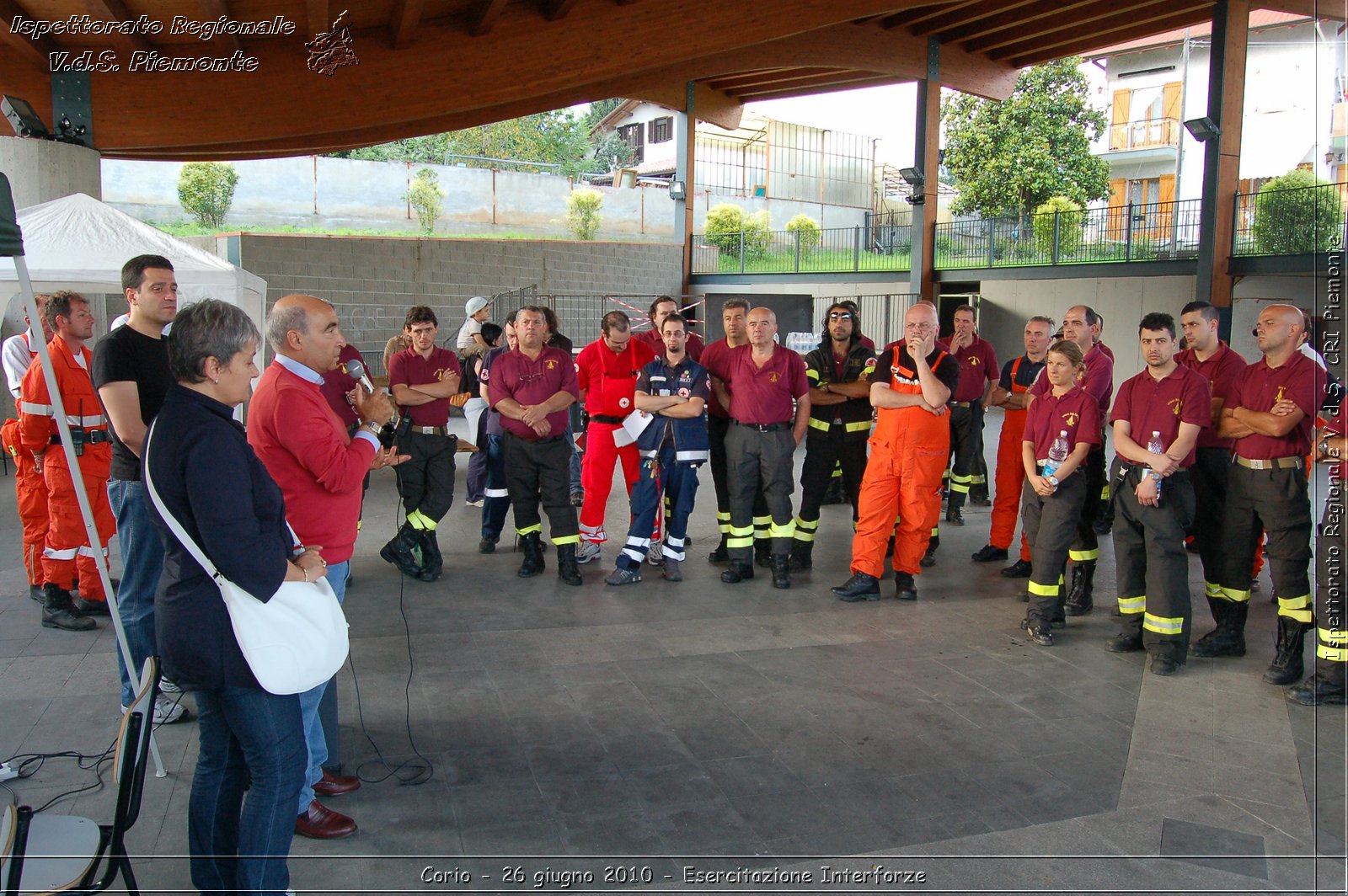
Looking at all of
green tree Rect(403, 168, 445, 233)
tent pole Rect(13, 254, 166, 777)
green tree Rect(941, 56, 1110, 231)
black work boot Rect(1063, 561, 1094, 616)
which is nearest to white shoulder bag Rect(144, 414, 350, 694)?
tent pole Rect(13, 254, 166, 777)

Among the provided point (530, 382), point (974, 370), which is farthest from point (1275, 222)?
point (530, 382)

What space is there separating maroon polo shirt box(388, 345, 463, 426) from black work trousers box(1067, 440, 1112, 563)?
163 inches

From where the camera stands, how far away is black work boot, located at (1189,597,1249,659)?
5246 mm

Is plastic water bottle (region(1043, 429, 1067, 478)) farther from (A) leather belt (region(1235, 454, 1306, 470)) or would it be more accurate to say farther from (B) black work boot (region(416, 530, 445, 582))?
(B) black work boot (region(416, 530, 445, 582))

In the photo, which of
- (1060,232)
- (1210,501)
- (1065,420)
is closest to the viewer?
(1210,501)

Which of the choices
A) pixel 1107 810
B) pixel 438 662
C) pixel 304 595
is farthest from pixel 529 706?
pixel 1107 810

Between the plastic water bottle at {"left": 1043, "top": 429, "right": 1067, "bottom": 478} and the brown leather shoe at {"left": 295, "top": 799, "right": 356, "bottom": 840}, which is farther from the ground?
the plastic water bottle at {"left": 1043, "top": 429, "right": 1067, "bottom": 478}

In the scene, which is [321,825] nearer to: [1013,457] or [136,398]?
[136,398]

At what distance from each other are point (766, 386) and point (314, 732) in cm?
378

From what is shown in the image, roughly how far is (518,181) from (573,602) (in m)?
24.0

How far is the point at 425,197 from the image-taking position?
25.6m

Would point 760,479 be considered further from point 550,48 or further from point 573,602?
point 550,48

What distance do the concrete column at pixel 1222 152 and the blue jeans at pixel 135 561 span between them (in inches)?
577

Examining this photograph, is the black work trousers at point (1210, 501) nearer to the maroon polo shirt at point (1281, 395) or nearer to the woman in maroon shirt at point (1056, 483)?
the maroon polo shirt at point (1281, 395)
